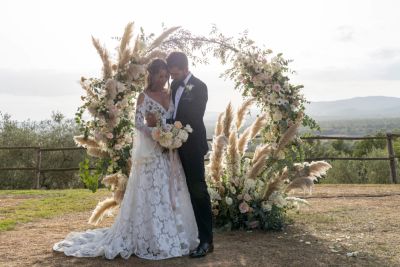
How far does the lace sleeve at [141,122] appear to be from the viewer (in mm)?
5496

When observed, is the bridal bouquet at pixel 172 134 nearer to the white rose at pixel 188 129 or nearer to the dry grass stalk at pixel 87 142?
the white rose at pixel 188 129

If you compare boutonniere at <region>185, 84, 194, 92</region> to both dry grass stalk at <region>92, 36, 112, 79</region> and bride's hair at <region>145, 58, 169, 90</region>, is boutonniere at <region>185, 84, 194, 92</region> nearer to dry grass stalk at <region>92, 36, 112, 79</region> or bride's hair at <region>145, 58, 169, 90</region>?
bride's hair at <region>145, 58, 169, 90</region>

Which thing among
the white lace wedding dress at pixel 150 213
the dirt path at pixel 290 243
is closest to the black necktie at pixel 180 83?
the white lace wedding dress at pixel 150 213

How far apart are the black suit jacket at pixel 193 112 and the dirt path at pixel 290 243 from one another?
1250mm

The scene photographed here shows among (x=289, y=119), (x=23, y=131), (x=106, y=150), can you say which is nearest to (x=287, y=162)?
(x=289, y=119)

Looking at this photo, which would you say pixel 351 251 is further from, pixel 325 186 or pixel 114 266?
pixel 325 186

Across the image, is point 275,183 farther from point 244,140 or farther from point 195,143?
point 195,143

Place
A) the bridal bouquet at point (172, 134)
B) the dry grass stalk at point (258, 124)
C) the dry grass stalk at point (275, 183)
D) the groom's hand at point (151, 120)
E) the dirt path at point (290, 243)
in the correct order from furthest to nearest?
the dry grass stalk at point (258, 124) → the dry grass stalk at point (275, 183) → the groom's hand at point (151, 120) → the bridal bouquet at point (172, 134) → the dirt path at point (290, 243)

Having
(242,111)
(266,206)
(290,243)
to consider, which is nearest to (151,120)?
(242,111)

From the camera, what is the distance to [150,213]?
5.43 meters

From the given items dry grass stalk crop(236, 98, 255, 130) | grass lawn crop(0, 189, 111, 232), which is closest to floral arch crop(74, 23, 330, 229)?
dry grass stalk crop(236, 98, 255, 130)

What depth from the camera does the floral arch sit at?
6.25 meters

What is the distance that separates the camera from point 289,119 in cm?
676

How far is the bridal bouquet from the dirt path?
1292mm
